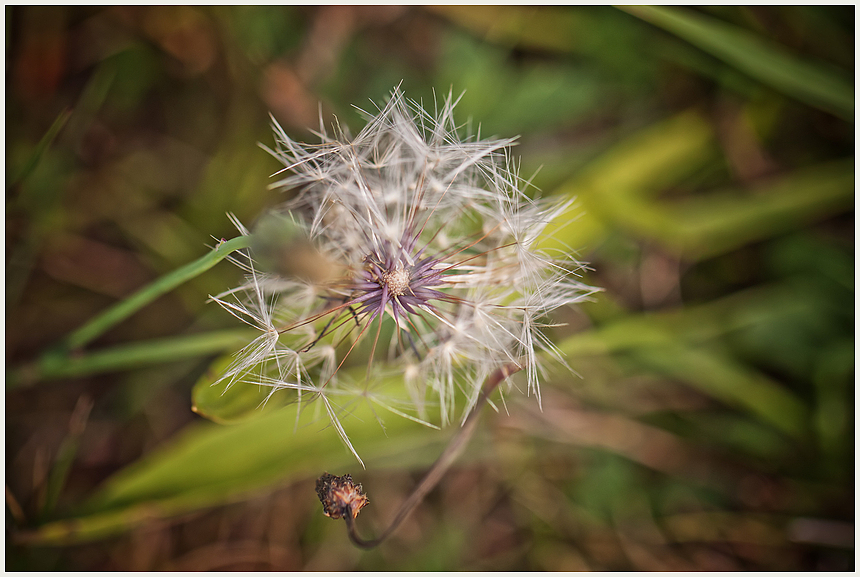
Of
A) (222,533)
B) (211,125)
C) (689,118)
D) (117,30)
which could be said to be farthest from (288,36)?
(222,533)

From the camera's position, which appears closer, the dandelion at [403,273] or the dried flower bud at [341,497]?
the dried flower bud at [341,497]

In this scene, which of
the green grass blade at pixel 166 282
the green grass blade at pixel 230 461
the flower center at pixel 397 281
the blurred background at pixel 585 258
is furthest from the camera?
the blurred background at pixel 585 258

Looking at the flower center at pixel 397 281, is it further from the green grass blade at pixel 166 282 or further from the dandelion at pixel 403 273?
the green grass blade at pixel 166 282

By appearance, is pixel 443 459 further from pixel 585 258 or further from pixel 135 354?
pixel 585 258

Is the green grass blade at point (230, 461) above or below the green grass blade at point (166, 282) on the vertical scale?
below

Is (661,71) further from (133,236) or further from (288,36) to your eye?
(133,236)

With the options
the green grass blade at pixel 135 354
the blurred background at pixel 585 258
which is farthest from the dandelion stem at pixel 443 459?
the blurred background at pixel 585 258

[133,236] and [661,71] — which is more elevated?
[661,71]

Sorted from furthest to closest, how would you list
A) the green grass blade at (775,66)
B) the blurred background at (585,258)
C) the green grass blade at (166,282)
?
the blurred background at (585,258) → the green grass blade at (775,66) → the green grass blade at (166,282)
